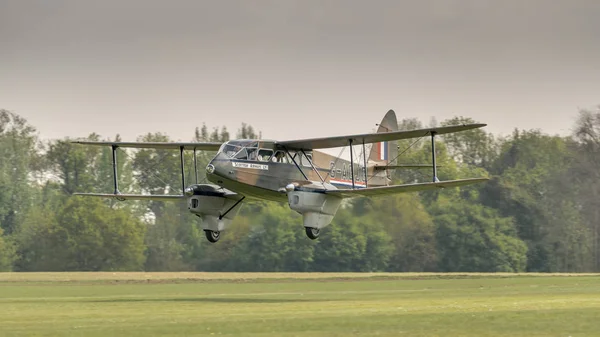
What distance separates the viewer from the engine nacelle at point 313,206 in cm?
4753

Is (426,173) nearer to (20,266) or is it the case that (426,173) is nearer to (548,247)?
(548,247)

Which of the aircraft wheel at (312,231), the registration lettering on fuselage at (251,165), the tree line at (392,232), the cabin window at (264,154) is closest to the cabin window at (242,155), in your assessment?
the registration lettering on fuselage at (251,165)

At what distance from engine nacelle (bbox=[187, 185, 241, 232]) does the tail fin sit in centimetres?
940

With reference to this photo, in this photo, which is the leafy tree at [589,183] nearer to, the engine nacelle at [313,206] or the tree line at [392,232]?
the tree line at [392,232]

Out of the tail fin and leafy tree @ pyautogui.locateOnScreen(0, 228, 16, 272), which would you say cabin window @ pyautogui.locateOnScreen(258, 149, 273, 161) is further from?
leafy tree @ pyautogui.locateOnScreen(0, 228, 16, 272)

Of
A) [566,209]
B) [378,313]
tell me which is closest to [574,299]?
[378,313]

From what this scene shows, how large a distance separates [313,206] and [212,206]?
5.42 m

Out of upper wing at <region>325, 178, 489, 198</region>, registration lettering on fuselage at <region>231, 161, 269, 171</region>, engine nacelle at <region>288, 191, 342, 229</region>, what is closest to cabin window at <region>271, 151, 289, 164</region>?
registration lettering on fuselage at <region>231, 161, 269, 171</region>

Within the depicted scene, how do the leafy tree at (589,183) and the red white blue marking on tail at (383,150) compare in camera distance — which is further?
the leafy tree at (589,183)

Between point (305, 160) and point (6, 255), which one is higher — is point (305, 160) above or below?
above

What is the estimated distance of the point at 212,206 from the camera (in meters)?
50.6

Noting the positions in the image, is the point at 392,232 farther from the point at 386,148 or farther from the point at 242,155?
the point at 242,155

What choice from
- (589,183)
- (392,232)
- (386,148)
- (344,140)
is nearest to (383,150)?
(386,148)

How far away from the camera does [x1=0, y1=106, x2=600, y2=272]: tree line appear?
82.9 metres
